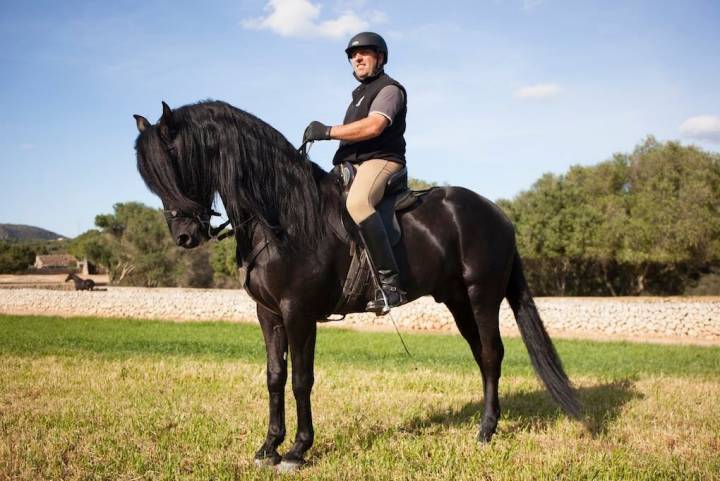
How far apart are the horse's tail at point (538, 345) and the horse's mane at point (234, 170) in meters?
2.58

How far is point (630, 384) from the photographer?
880 centimetres

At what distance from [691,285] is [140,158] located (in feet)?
168

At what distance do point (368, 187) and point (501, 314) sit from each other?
1908 cm

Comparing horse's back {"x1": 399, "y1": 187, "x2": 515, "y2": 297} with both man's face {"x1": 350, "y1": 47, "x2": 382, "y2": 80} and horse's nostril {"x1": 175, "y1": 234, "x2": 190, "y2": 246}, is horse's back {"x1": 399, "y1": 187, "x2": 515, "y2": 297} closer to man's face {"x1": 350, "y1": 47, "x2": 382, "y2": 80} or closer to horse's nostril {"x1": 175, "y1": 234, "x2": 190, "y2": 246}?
man's face {"x1": 350, "y1": 47, "x2": 382, "y2": 80}

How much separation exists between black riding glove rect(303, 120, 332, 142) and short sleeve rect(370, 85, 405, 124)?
1.40 feet

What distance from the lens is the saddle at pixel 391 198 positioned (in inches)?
191

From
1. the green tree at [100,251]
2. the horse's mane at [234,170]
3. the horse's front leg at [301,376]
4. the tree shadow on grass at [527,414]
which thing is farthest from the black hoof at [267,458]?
the green tree at [100,251]

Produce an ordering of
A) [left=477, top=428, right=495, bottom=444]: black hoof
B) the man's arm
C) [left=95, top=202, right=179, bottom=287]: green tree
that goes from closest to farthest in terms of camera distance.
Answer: the man's arm, [left=477, top=428, right=495, bottom=444]: black hoof, [left=95, top=202, right=179, bottom=287]: green tree

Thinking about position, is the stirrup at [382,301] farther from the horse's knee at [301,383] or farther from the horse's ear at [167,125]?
the horse's ear at [167,125]

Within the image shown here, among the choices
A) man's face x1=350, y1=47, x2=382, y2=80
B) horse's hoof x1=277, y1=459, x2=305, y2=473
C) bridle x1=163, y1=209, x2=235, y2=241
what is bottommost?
horse's hoof x1=277, y1=459, x2=305, y2=473

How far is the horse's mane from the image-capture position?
4176mm

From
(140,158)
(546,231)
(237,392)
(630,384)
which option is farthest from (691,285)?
(140,158)

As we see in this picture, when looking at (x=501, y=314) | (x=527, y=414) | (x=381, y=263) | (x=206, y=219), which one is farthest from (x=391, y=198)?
(x=501, y=314)

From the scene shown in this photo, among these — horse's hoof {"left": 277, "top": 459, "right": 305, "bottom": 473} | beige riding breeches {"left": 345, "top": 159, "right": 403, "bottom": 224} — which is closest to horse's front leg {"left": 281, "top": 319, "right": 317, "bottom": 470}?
horse's hoof {"left": 277, "top": 459, "right": 305, "bottom": 473}
